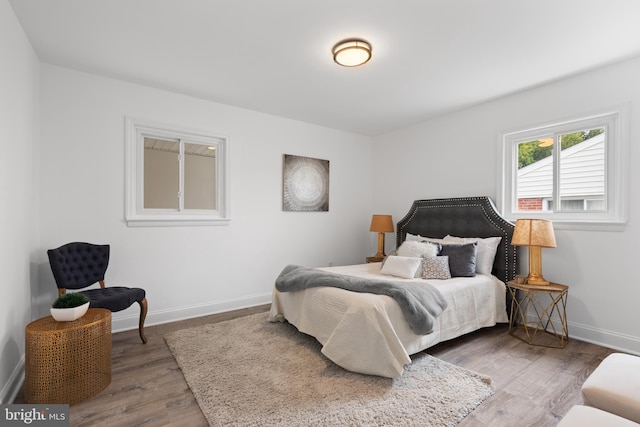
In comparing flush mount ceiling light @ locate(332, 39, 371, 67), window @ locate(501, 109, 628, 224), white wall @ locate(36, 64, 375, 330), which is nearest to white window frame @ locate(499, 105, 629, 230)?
window @ locate(501, 109, 628, 224)

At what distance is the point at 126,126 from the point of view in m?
3.15

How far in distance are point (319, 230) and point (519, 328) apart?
2811mm

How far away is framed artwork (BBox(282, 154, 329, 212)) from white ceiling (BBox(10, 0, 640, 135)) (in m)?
1.13

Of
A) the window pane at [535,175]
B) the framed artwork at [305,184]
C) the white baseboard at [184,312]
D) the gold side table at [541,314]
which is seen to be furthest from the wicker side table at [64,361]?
the window pane at [535,175]

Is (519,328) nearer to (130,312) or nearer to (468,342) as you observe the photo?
(468,342)

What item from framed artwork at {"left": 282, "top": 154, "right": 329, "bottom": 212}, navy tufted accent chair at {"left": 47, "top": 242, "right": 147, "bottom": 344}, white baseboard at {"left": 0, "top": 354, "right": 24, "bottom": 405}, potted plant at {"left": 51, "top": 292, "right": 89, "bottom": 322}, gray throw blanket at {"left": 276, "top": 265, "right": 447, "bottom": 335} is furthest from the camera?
framed artwork at {"left": 282, "top": 154, "right": 329, "bottom": 212}

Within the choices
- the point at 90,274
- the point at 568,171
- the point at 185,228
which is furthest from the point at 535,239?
the point at 90,274

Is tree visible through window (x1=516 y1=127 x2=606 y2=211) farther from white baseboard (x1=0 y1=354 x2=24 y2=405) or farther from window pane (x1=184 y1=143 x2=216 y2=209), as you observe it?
white baseboard (x1=0 y1=354 x2=24 y2=405)

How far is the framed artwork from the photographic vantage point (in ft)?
14.3

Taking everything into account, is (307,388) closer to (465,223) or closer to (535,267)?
(535,267)

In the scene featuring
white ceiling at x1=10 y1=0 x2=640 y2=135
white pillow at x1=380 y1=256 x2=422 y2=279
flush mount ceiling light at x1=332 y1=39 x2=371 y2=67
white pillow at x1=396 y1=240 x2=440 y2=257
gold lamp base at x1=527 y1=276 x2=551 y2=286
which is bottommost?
gold lamp base at x1=527 y1=276 x2=551 y2=286

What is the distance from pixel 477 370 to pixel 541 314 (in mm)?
1411

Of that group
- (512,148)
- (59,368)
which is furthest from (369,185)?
(59,368)

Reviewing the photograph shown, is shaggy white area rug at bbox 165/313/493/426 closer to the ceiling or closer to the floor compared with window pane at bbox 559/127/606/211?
closer to the floor
